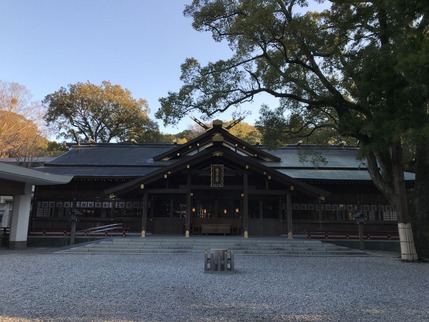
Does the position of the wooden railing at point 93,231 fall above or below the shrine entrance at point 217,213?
below

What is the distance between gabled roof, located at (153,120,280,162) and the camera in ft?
68.6

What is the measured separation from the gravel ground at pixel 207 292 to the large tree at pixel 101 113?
91.9ft

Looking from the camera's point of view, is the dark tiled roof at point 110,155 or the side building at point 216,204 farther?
the dark tiled roof at point 110,155

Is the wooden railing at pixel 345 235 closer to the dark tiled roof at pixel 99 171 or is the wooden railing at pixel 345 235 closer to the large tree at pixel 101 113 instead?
the dark tiled roof at pixel 99 171

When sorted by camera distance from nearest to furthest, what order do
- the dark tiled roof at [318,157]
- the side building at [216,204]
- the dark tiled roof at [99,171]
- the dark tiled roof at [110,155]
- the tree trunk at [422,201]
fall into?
the tree trunk at [422,201] → the side building at [216,204] → the dark tiled roof at [99,171] → the dark tiled roof at [318,157] → the dark tiled roof at [110,155]

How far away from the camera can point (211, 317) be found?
4641 mm

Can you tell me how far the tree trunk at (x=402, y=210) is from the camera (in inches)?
456

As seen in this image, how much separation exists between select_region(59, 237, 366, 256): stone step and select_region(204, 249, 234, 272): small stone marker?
410 centimetres

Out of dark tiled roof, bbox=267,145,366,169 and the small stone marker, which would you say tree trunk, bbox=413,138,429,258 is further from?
the small stone marker

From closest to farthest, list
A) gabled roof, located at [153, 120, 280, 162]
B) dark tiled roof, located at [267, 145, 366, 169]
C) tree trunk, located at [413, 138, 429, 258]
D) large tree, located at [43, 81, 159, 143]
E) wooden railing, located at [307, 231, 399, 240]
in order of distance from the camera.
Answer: tree trunk, located at [413, 138, 429, 258] → wooden railing, located at [307, 231, 399, 240] → dark tiled roof, located at [267, 145, 366, 169] → gabled roof, located at [153, 120, 280, 162] → large tree, located at [43, 81, 159, 143]

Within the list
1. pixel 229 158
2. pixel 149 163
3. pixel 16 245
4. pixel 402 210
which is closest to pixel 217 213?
pixel 229 158

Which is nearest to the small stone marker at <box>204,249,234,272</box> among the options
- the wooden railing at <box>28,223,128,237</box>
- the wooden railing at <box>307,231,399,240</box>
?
the wooden railing at <box>307,231,399,240</box>

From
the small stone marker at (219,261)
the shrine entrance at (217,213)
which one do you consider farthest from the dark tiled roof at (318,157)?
Result: the small stone marker at (219,261)

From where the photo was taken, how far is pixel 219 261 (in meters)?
8.99
